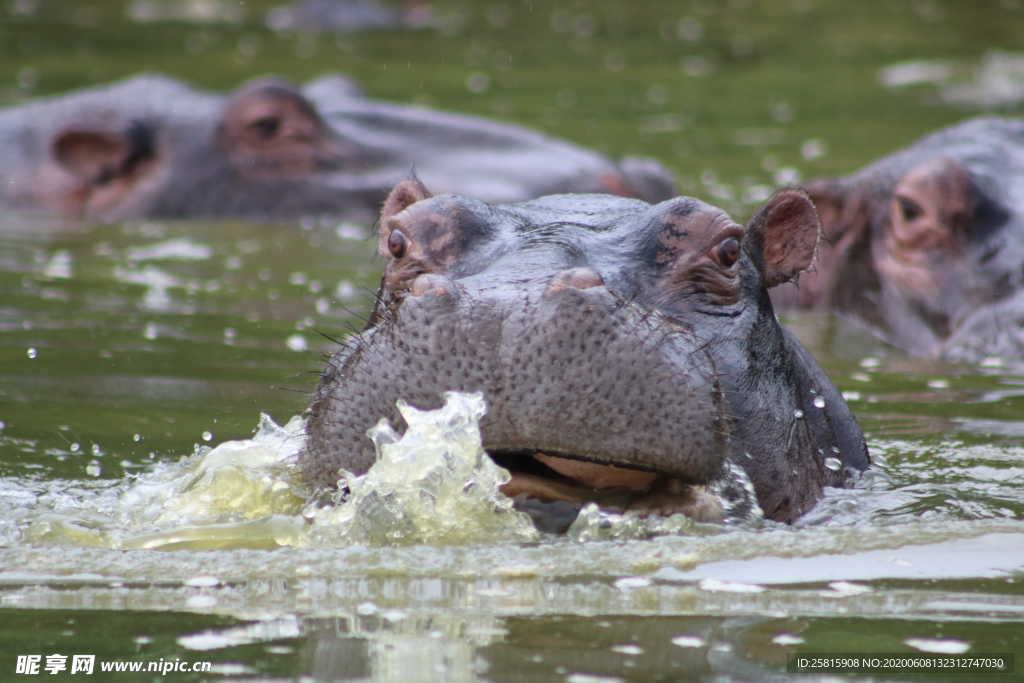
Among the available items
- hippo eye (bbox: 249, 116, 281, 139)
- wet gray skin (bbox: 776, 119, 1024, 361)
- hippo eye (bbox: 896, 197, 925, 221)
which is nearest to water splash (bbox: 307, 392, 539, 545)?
wet gray skin (bbox: 776, 119, 1024, 361)

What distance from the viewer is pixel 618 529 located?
158 inches

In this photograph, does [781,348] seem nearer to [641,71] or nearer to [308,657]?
[308,657]

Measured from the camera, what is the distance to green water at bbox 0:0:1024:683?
3.42m

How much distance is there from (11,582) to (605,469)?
1.31 metres

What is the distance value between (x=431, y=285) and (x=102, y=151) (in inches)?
285

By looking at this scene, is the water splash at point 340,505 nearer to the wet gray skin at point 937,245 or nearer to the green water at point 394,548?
the green water at point 394,548

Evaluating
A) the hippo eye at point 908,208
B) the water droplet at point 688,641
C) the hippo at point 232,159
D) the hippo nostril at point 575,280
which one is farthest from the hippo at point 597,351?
the hippo at point 232,159

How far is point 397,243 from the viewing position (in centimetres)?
435

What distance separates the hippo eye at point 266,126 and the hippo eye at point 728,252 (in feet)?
21.9

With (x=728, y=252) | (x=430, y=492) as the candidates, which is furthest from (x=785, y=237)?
(x=430, y=492)

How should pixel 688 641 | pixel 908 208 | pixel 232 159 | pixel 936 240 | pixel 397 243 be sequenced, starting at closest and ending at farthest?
1. pixel 688 641
2. pixel 397 243
3. pixel 936 240
4. pixel 908 208
5. pixel 232 159

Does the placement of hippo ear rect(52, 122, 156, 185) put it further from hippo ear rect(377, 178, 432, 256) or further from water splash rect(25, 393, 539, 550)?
hippo ear rect(377, 178, 432, 256)

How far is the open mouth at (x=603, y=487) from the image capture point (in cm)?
404

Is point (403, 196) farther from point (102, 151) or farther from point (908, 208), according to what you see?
point (102, 151)
